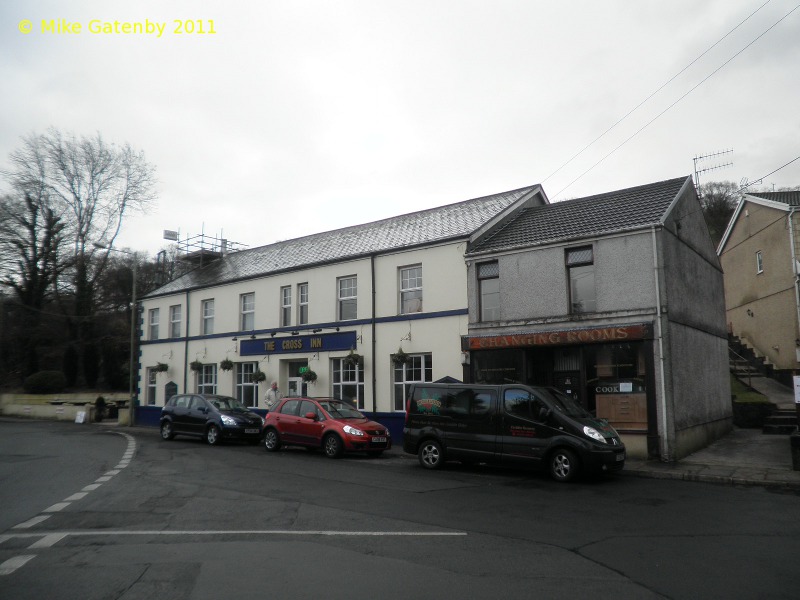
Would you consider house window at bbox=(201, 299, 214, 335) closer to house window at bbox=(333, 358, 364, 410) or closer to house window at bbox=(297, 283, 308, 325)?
house window at bbox=(297, 283, 308, 325)

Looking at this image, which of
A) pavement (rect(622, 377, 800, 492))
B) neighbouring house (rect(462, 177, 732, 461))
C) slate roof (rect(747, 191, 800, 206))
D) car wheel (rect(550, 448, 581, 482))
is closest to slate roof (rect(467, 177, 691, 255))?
neighbouring house (rect(462, 177, 732, 461))

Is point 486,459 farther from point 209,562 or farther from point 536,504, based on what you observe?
point 209,562

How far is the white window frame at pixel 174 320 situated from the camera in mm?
31828

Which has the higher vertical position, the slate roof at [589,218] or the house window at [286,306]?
the slate roof at [589,218]

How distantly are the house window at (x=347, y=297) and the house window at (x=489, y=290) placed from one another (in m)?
5.61

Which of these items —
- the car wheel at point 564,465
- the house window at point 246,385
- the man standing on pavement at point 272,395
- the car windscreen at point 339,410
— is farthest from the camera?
the house window at point 246,385

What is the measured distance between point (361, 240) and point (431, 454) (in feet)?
39.9

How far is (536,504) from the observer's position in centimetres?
1010

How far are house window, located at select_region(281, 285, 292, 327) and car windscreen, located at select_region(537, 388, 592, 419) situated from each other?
46.7 feet

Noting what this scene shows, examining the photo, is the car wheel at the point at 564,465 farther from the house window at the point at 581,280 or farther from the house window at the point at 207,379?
the house window at the point at 207,379

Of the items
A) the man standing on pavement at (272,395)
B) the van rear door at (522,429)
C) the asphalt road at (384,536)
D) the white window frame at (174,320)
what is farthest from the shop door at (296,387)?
the van rear door at (522,429)

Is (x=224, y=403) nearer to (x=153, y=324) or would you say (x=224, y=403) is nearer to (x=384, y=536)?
(x=153, y=324)

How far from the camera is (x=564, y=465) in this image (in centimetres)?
1273

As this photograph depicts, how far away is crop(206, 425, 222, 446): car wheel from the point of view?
20.6 metres
